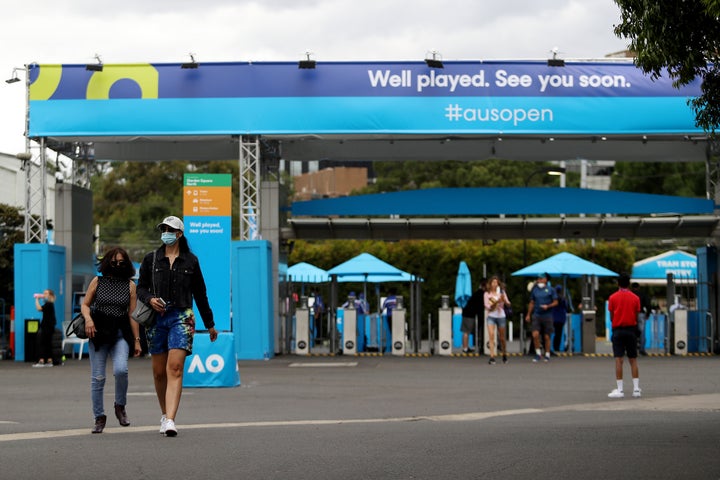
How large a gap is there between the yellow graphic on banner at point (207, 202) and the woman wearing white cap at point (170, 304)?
1161cm

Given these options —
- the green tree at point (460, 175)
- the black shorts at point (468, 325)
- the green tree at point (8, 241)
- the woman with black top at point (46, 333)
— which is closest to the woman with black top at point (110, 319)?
the woman with black top at point (46, 333)

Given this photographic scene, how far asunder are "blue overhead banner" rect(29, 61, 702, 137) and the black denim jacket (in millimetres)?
17407

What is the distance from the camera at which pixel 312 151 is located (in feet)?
102

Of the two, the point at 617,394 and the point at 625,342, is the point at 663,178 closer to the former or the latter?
the point at 625,342

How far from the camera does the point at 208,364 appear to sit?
64.2 ft

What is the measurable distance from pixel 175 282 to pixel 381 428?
104 inches

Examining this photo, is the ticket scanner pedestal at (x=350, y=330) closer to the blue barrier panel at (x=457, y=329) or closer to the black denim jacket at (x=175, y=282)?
the blue barrier panel at (x=457, y=329)

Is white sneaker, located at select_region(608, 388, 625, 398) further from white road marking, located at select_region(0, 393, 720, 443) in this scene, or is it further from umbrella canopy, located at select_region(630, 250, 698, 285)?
umbrella canopy, located at select_region(630, 250, 698, 285)

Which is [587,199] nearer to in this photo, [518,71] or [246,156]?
[518,71]

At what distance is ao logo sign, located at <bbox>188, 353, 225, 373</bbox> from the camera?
19516mm

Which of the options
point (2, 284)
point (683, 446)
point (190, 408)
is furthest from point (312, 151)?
point (683, 446)

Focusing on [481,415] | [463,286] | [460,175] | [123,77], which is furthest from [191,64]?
[460,175]

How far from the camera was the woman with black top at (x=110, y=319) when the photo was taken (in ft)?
38.0

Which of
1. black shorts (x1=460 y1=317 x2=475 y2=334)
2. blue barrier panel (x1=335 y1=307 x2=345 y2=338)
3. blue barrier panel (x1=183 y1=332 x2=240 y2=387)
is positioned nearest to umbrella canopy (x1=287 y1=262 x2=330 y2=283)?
blue barrier panel (x1=335 y1=307 x2=345 y2=338)
